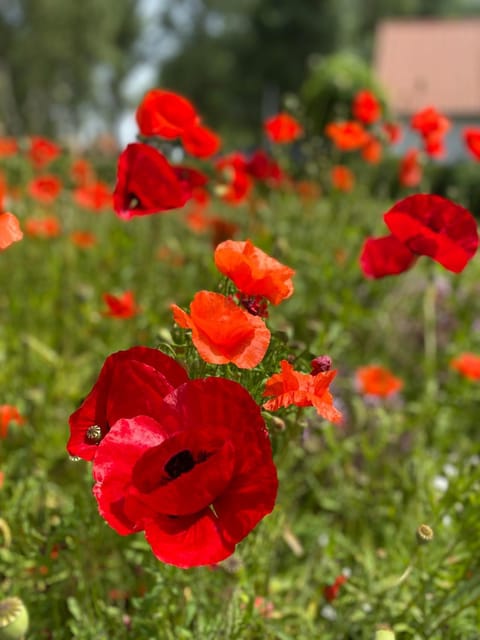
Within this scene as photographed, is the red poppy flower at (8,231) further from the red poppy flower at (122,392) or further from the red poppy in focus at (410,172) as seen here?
the red poppy in focus at (410,172)

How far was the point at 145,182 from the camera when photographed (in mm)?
1253

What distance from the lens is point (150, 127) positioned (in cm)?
133

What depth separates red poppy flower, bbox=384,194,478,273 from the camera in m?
1.16

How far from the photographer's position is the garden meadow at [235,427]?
2.87ft

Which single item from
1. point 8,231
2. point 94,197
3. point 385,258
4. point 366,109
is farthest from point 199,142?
point 94,197

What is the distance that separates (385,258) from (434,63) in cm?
2193

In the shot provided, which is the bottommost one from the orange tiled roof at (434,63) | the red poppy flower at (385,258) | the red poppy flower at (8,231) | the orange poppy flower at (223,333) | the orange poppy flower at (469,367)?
the orange tiled roof at (434,63)

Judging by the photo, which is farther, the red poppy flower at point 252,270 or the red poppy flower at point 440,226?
the red poppy flower at point 440,226

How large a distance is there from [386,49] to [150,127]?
71.9 feet

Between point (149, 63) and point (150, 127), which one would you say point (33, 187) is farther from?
point (149, 63)

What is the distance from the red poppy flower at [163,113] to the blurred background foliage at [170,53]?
81.5 ft

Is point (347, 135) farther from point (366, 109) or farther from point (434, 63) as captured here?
point (434, 63)

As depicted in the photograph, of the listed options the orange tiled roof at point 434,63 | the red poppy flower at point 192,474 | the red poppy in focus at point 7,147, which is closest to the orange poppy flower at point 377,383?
the red poppy flower at point 192,474

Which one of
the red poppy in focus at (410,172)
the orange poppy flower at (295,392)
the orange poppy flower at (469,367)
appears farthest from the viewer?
the red poppy in focus at (410,172)
